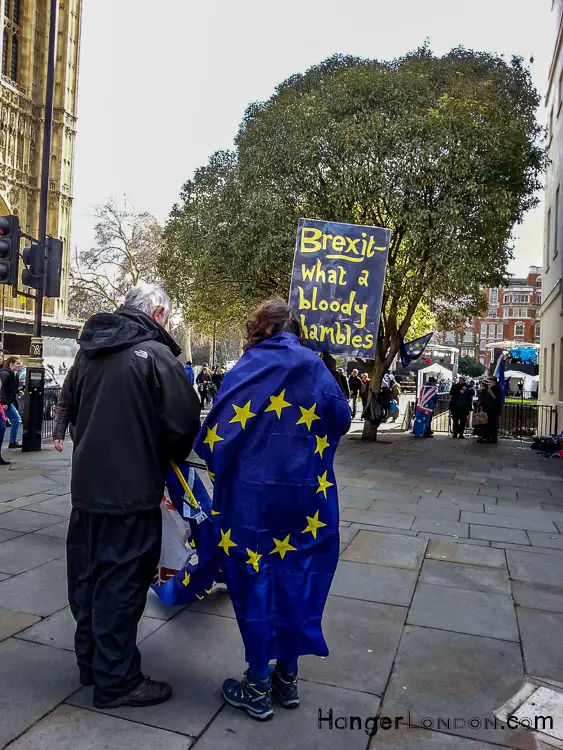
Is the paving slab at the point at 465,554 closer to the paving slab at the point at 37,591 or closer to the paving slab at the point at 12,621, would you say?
the paving slab at the point at 37,591

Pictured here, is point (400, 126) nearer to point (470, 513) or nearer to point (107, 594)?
point (470, 513)

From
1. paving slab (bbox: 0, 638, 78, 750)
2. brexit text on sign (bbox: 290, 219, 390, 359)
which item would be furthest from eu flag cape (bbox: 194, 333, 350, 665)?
brexit text on sign (bbox: 290, 219, 390, 359)

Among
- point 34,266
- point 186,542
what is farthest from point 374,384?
point 186,542

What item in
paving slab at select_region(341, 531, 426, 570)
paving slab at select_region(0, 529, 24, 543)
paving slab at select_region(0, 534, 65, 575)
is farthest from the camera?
paving slab at select_region(0, 529, 24, 543)

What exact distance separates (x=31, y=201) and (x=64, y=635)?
48882mm

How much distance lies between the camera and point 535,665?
3100mm

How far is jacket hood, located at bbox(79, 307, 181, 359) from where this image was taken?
8.45ft

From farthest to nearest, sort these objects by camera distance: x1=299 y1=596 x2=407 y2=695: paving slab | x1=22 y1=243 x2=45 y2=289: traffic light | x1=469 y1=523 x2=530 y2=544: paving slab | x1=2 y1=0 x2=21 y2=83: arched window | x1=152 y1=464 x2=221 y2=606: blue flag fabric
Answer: x1=2 y1=0 x2=21 y2=83: arched window, x1=22 y1=243 x2=45 y2=289: traffic light, x1=469 y1=523 x2=530 y2=544: paving slab, x1=299 y1=596 x2=407 y2=695: paving slab, x1=152 y1=464 x2=221 y2=606: blue flag fabric

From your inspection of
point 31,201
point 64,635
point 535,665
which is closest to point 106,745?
point 64,635

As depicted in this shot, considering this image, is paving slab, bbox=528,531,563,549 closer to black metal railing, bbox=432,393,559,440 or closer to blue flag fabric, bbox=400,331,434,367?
blue flag fabric, bbox=400,331,434,367

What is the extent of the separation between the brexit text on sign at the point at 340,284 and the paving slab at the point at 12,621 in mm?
4024

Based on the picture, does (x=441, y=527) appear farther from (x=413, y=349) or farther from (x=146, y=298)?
(x=413, y=349)

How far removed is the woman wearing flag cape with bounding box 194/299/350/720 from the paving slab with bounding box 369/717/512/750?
381 millimetres

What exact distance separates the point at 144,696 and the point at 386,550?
2.92 meters
